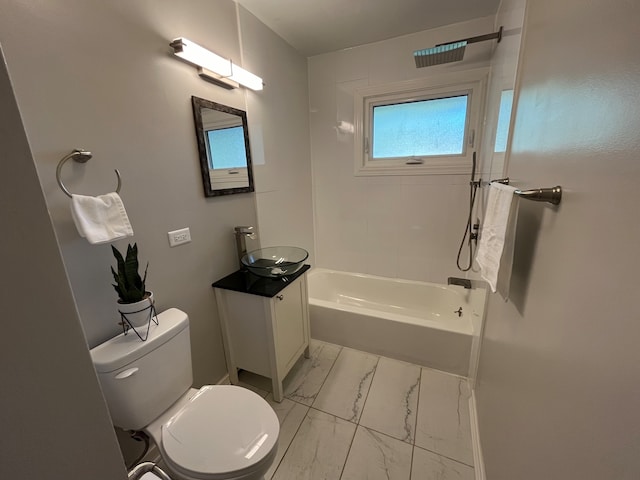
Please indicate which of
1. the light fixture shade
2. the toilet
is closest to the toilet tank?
the toilet

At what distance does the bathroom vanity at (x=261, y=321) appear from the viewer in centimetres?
158

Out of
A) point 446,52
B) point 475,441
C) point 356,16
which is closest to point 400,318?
point 475,441

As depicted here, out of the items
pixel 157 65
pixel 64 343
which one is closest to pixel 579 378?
pixel 64 343

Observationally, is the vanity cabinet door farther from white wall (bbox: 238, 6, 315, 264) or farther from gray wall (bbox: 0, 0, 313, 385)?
white wall (bbox: 238, 6, 315, 264)

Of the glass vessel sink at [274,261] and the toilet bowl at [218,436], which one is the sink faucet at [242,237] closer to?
the glass vessel sink at [274,261]

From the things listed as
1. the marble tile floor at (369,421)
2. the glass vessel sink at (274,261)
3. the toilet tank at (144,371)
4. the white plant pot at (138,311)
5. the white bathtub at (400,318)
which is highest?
the white plant pot at (138,311)

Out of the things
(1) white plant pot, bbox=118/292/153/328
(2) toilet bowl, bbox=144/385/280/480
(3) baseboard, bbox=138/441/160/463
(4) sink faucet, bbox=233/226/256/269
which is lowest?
(3) baseboard, bbox=138/441/160/463

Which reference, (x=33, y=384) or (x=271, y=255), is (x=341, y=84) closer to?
(x=271, y=255)

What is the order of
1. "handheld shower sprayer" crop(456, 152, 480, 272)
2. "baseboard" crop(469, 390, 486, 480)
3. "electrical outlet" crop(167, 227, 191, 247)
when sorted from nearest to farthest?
"baseboard" crop(469, 390, 486, 480), "electrical outlet" crop(167, 227, 191, 247), "handheld shower sprayer" crop(456, 152, 480, 272)

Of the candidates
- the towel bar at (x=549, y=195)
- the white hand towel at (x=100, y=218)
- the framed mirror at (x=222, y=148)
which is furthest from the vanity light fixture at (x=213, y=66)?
the towel bar at (x=549, y=195)

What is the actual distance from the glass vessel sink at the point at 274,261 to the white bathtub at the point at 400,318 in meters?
0.48

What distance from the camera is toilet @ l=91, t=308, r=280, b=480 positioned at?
3.14 feet

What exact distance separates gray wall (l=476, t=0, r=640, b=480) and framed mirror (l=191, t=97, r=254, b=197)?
1.54 m

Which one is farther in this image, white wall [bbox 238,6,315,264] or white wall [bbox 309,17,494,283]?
white wall [bbox 309,17,494,283]
